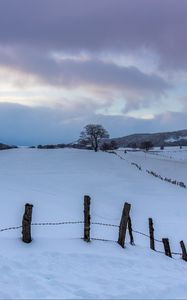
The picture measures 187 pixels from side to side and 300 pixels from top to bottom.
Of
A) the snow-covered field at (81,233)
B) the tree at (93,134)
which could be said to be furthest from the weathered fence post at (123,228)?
the tree at (93,134)

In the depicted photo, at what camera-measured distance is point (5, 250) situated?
13.3 m

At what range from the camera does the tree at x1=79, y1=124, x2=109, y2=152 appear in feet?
308

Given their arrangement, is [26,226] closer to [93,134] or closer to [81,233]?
[81,233]

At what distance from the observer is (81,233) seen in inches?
903

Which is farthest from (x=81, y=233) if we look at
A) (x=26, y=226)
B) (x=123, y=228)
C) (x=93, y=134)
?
(x=93, y=134)

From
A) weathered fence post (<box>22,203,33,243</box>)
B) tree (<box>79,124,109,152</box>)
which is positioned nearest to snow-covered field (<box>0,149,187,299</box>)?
weathered fence post (<box>22,203,33,243</box>)

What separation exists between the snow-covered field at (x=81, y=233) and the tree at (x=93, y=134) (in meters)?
27.8

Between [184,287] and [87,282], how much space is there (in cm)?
318

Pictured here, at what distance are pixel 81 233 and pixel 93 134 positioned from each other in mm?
71138

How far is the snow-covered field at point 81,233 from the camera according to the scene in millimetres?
11500

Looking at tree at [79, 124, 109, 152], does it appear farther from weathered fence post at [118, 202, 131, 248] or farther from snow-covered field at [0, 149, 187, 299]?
Answer: weathered fence post at [118, 202, 131, 248]

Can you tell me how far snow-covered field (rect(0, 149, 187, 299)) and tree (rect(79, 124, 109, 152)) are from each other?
27.8m

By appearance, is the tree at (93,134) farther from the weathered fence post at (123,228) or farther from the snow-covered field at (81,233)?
the weathered fence post at (123,228)

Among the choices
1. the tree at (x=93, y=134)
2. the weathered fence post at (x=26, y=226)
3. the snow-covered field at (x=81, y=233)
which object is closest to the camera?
the snow-covered field at (x=81, y=233)
